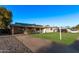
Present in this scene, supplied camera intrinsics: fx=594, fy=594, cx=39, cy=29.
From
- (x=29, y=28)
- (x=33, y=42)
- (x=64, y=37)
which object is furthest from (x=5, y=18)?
(x=64, y=37)

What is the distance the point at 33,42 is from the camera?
1322 centimetres

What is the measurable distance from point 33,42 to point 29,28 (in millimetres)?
324

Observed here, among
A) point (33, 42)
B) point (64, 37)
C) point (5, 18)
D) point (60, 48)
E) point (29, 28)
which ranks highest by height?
point (5, 18)

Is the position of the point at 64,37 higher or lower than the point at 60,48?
higher

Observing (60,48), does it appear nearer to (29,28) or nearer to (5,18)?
(29,28)

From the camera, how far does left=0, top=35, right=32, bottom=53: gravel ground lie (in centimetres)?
1319

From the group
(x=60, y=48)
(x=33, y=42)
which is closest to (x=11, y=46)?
(x=33, y=42)

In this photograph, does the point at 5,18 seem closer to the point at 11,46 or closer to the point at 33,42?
the point at 11,46

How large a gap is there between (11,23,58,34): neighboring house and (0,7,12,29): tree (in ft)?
0.44

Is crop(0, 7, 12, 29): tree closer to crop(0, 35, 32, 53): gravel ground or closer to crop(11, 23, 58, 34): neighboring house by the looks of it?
crop(11, 23, 58, 34): neighboring house

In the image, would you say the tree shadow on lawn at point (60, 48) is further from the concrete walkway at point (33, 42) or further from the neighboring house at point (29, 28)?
the neighboring house at point (29, 28)

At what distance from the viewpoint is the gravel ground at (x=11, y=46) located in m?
13.2

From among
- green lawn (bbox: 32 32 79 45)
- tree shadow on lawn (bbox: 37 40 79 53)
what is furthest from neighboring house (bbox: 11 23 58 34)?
tree shadow on lawn (bbox: 37 40 79 53)
